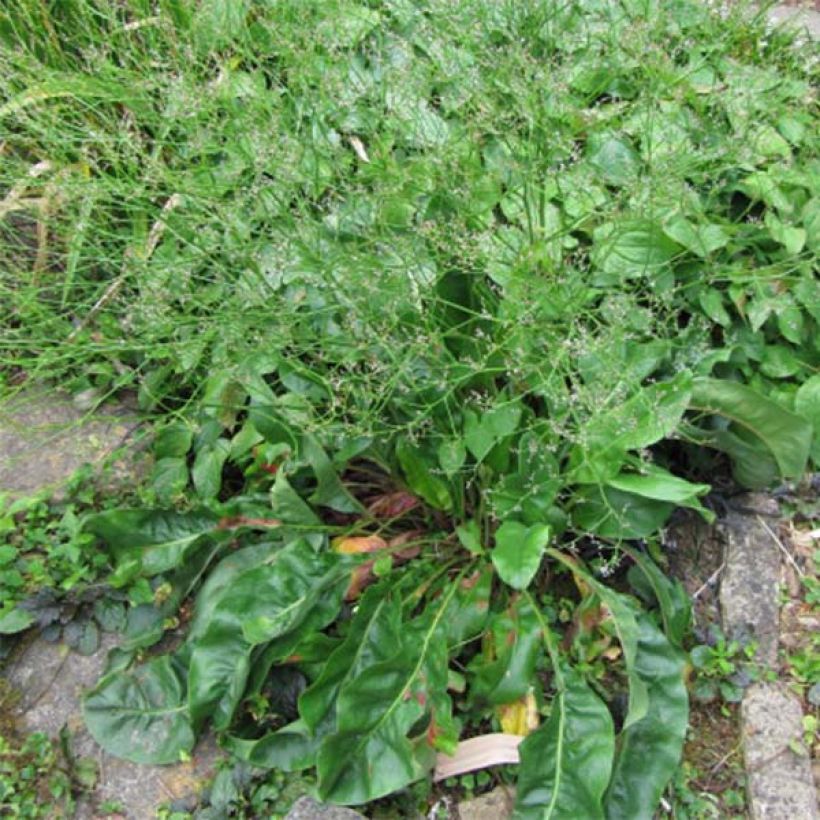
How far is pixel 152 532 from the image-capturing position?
8.59 ft

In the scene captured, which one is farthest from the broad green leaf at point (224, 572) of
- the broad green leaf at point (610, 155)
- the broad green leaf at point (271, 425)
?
the broad green leaf at point (610, 155)

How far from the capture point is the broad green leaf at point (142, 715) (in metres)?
2.37

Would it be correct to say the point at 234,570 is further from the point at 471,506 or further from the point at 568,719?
the point at 568,719

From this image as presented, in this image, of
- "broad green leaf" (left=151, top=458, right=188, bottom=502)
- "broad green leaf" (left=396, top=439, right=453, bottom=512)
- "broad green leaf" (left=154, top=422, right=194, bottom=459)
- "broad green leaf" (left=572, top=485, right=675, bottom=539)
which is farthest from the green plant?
"broad green leaf" (left=572, top=485, right=675, bottom=539)

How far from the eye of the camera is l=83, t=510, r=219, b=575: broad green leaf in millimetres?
2576

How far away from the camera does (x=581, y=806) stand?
6.79 feet

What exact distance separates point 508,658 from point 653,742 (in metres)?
0.35

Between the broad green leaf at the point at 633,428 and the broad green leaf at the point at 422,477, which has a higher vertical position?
the broad green leaf at the point at 633,428

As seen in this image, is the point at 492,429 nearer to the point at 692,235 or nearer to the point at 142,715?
the point at 692,235

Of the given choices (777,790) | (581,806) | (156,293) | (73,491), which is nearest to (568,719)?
(581,806)

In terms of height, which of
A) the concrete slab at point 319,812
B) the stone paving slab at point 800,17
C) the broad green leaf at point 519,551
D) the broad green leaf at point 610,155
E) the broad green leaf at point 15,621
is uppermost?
the broad green leaf at point 610,155

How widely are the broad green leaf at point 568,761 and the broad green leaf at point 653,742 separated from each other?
56 mm

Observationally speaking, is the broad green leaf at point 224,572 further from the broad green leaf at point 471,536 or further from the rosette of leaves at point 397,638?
the broad green leaf at point 471,536

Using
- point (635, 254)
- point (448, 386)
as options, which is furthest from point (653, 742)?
point (635, 254)
